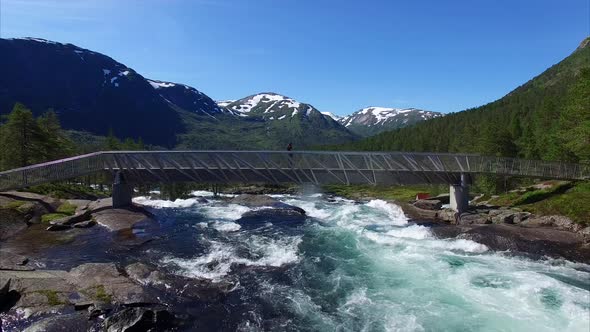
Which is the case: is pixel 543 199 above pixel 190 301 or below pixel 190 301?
above

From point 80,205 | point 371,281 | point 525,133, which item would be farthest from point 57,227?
point 525,133

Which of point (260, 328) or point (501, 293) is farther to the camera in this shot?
point (501, 293)

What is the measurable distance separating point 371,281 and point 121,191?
2852 cm

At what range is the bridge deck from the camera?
132ft

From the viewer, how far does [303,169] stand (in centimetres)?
4031

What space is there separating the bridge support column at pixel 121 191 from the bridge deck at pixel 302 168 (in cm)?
89

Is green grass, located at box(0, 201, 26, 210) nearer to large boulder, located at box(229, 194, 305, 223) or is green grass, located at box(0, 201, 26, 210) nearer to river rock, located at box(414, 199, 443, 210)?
large boulder, located at box(229, 194, 305, 223)

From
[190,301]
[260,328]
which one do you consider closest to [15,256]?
[190,301]

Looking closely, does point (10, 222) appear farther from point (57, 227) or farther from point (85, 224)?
point (85, 224)

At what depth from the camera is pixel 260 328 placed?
16.1 metres

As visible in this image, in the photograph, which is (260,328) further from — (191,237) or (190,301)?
(191,237)

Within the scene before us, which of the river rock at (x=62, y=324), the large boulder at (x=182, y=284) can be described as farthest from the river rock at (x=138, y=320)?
the large boulder at (x=182, y=284)

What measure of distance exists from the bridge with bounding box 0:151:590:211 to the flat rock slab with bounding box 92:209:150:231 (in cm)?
267

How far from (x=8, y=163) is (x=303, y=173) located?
44293mm
